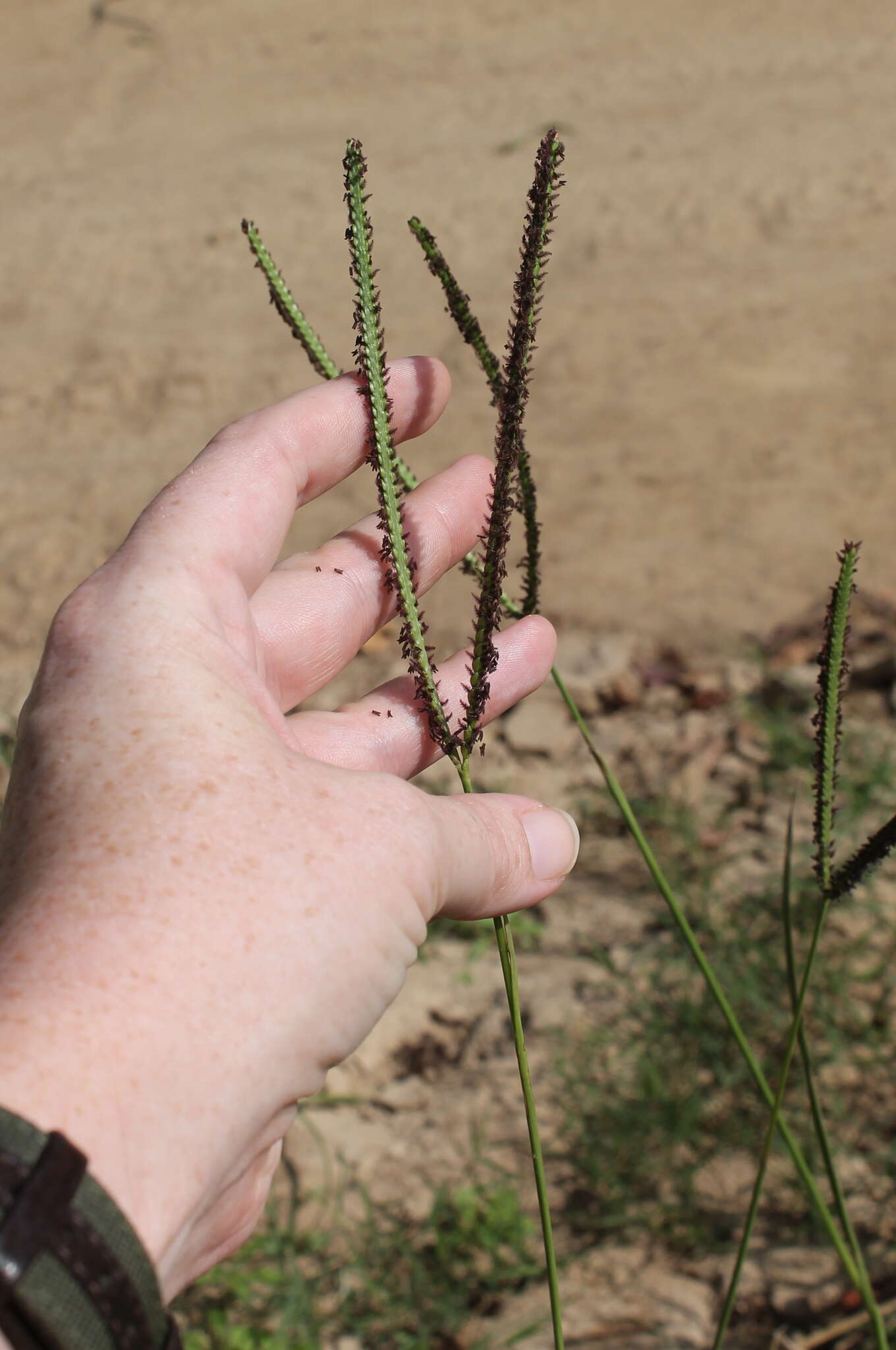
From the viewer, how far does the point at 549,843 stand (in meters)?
1.31

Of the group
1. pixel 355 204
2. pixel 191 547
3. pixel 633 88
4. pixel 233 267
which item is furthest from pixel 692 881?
pixel 633 88

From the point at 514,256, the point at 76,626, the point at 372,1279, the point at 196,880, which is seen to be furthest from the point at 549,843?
the point at 514,256

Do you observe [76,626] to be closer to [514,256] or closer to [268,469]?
[268,469]

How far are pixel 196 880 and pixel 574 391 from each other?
3.53m

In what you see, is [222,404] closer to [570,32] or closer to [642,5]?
[570,32]

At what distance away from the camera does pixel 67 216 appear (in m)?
5.61

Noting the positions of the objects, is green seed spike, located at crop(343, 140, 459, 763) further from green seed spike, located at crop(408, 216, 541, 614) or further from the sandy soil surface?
the sandy soil surface

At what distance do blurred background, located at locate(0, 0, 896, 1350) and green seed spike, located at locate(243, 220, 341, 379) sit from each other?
4.42ft

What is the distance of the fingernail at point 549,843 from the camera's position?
1.30 meters

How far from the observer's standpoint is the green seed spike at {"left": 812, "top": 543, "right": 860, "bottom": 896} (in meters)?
1.06

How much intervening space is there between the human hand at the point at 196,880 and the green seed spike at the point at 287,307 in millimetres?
203

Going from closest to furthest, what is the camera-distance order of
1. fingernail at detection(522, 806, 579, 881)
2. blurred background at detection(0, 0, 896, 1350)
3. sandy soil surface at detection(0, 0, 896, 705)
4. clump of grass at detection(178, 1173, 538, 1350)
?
fingernail at detection(522, 806, 579, 881) → clump of grass at detection(178, 1173, 538, 1350) → blurred background at detection(0, 0, 896, 1350) → sandy soil surface at detection(0, 0, 896, 705)

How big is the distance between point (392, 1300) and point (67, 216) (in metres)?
5.17

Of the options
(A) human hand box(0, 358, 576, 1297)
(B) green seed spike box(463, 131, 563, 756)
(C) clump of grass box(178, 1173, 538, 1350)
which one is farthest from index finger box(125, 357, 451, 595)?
(C) clump of grass box(178, 1173, 538, 1350)
